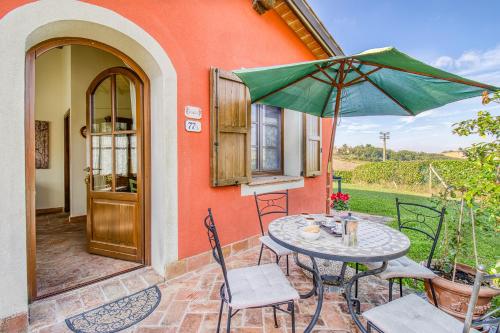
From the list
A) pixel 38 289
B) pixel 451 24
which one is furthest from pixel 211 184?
pixel 451 24

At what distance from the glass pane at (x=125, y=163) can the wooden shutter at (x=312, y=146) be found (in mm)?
2875

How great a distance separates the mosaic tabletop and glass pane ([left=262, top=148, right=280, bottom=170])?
2.23 meters

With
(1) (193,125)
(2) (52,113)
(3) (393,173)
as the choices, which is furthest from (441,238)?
(3) (393,173)

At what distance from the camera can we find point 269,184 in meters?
3.86

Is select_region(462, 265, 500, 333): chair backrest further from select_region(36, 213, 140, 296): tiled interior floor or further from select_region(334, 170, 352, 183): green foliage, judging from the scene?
select_region(334, 170, 352, 183): green foliage

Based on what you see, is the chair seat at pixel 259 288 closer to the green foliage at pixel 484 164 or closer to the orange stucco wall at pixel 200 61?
the orange stucco wall at pixel 200 61

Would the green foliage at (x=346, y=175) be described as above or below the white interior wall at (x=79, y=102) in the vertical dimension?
below

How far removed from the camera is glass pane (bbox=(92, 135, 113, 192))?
3041 millimetres

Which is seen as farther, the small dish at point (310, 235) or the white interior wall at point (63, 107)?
the white interior wall at point (63, 107)

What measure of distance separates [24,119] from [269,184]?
2936 millimetres

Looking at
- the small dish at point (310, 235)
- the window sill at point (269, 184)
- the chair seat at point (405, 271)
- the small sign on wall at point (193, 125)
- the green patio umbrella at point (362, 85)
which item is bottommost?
the chair seat at point (405, 271)

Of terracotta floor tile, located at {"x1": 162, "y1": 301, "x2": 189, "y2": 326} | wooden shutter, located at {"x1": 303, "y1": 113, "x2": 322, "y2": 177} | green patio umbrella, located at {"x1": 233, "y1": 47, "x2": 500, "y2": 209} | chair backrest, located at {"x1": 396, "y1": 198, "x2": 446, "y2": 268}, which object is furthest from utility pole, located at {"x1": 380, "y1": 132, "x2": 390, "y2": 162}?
terracotta floor tile, located at {"x1": 162, "y1": 301, "x2": 189, "y2": 326}

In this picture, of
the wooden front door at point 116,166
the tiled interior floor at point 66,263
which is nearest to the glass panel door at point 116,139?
the wooden front door at point 116,166

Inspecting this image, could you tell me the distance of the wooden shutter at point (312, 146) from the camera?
4.49m
